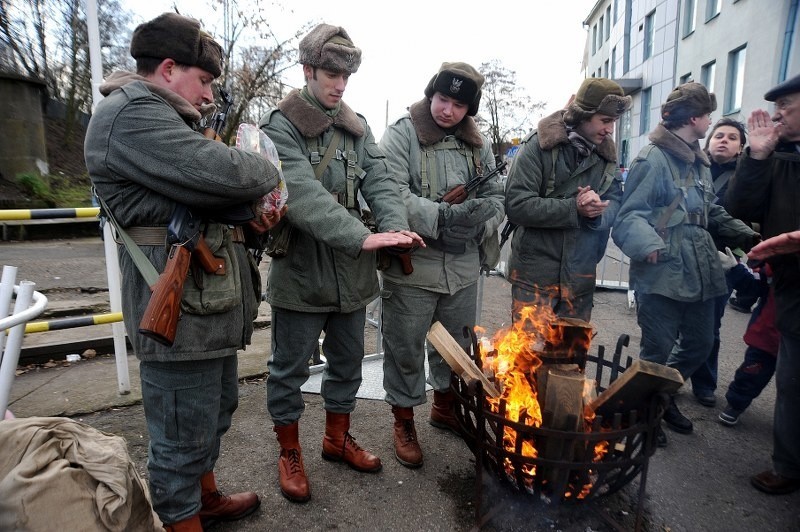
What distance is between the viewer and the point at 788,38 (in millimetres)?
9969

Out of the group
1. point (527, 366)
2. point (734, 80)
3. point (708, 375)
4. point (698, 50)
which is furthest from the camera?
point (698, 50)

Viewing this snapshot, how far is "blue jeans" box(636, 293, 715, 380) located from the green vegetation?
11.6 meters

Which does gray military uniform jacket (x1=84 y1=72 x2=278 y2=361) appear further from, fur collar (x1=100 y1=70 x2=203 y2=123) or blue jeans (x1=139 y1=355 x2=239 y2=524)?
blue jeans (x1=139 y1=355 x2=239 y2=524)

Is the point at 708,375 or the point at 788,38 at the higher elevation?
the point at 788,38

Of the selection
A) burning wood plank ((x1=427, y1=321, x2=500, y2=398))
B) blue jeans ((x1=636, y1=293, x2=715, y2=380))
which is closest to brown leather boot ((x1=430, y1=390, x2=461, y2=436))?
burning wood plank ((x1=427, y1=321, x2=500, y2=398))

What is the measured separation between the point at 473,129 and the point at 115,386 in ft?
10.5

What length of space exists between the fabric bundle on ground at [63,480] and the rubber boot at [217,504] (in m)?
0.59

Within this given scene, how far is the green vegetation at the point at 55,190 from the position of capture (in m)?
11.0

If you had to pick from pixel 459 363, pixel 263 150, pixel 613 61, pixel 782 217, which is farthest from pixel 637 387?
pixel 613 61

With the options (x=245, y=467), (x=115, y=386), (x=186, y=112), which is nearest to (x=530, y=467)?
(x=245, y=467)

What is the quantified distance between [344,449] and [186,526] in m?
1.02

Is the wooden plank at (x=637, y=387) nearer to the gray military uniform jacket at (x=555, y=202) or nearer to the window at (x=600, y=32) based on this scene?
the gray military uniform jacket at (x=555, y=202)

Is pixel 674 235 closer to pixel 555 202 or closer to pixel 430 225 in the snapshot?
pixel 555 202

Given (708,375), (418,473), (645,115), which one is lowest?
(418,473)
